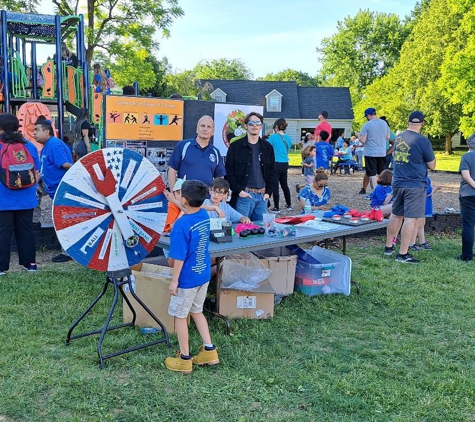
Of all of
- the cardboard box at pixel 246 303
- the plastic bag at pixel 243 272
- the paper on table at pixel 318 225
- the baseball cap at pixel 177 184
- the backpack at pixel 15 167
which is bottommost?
the cardboard box at pixel 246 303

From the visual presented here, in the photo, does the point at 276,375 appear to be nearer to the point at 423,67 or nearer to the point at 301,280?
the point at 301,280

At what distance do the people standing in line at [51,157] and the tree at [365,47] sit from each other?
49.8m

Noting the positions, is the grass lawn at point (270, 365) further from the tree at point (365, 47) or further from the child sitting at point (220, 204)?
the tree at point (365, 47)

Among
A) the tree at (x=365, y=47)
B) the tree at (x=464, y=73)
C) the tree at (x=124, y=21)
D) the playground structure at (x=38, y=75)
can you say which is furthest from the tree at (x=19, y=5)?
the tree at (x=365, y=47)

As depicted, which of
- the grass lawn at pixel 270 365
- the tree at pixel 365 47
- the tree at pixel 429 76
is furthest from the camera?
the tree at pixel 365 47

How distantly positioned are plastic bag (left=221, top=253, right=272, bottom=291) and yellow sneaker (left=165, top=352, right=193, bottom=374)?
100 cm

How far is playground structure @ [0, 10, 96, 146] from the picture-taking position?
9836mm

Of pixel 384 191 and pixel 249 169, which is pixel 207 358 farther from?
pixel 384 191

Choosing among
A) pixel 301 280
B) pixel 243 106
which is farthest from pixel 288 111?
pixel 301 280

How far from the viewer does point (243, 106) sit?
728 cm

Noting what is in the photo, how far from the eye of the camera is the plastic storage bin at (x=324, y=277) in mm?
4922

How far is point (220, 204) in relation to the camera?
192 inches

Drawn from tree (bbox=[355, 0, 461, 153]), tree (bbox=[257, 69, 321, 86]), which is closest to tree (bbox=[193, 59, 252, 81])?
tree (bbox=[257, 69, 321, 86])

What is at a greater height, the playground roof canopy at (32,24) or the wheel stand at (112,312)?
the playground roof canopy at (32,24)
